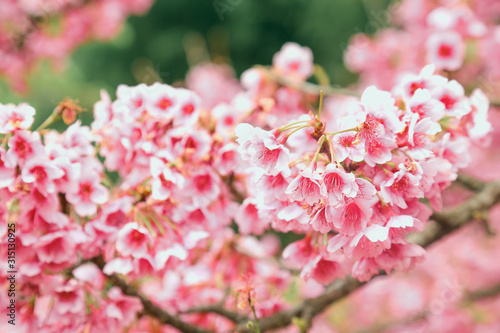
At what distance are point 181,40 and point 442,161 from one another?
453cm

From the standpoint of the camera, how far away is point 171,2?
5023 mm

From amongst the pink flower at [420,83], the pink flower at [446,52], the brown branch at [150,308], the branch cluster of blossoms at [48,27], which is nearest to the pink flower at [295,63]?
the pink flower at [446,52]

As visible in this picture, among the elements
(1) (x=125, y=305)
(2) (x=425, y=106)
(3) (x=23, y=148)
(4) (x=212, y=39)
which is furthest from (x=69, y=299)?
(4) (x=212, y=39)

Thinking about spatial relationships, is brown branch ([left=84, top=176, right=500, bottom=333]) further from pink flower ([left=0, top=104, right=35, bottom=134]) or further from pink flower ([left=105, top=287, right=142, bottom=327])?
pink flower ([left=0, top=104, right=35, bottom=134])

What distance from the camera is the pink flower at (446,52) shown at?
143cm

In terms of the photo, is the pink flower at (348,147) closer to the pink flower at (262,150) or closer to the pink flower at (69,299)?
the pink flower at (262,150)

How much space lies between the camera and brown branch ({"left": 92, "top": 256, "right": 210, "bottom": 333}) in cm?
100

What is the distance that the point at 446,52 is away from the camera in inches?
57.9

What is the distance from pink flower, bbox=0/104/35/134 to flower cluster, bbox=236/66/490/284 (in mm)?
407

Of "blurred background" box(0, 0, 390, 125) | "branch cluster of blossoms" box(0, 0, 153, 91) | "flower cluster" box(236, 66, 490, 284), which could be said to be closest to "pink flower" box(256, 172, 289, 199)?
"flower cluster" box(236, 66, 490, 284)

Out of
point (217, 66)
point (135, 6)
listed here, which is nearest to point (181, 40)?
point (217, 66)

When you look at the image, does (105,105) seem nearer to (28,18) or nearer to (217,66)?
(28,18)

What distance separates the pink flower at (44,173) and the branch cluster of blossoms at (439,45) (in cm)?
114

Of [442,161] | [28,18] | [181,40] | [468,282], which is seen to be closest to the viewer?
[442,161]
